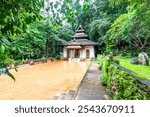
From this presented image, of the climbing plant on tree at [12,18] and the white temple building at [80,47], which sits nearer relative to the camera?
the climbing plant on tree at [12,18]

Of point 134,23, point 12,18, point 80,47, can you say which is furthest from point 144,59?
point 80,47

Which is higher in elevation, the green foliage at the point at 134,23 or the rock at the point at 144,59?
the green foliage at the point at 134,23

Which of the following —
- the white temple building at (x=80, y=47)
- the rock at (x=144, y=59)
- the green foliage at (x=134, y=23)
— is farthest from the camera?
the white temple building at (x=80, y=47)

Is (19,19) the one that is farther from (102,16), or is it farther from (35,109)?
(102,16)

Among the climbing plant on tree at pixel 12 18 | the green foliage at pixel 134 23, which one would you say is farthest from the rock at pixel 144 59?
the climbing plant on tree at pixel 12 18

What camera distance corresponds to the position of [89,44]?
112ft

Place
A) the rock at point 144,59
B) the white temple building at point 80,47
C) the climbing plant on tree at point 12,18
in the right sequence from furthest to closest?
the white temple building at point 80,47
the rock at point 144,59
the climbing plant on tree at point 12,18

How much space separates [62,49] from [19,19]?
116ft

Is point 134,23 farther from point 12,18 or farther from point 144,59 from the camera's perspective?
point 12,18

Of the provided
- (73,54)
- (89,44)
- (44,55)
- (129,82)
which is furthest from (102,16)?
(129,82)

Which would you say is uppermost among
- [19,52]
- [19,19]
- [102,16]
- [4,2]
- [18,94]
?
[102,16]

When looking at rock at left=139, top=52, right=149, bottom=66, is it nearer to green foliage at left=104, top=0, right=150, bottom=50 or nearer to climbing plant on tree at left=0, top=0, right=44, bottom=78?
green foliage at left=104, top=0, right=150, bottom=50

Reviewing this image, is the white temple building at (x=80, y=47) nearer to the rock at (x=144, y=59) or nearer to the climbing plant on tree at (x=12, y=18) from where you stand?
the rock at (x=144, y=59)

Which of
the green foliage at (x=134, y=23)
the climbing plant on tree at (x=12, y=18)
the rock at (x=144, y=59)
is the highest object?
the green foliage at (x=134, y=23)
